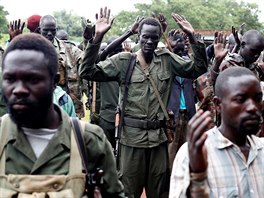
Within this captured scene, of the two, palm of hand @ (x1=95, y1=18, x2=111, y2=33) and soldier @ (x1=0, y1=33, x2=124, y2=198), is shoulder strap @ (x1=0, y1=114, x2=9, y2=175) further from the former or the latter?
palm of hand @ (x1=95, y1=18, x2=111, y2=33)

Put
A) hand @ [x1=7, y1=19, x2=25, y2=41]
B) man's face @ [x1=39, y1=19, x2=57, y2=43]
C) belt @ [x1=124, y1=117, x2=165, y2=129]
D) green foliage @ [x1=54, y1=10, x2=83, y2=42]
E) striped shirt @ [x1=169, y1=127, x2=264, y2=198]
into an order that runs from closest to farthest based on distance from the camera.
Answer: striped shirt @ [x1=169, y1=127, x2=264, y2=198], belt @ [x1=124, y1=117, x2=165, y2=129], hand @ [x1=7, y1=19, x2=25, y2=41], man's face @ [x1=39, y1=19, x2=57, y2=43], green foliage @ [x1=54, y1=10, x2=83, y2=42]

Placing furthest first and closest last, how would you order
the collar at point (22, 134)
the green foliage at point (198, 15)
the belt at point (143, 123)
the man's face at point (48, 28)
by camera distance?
1. the green foliage at point (198, 15)
2. the man's face at point (48, 28)
3. the belt at point (143, 123)
4. the collar at point (22, 134)

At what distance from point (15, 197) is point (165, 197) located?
3361mm

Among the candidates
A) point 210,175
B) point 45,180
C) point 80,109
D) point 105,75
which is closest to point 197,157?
point 210,175

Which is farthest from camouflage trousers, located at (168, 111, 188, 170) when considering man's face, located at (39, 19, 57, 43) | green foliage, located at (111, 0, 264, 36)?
green foliage, located at (111, 0, 264, 36)

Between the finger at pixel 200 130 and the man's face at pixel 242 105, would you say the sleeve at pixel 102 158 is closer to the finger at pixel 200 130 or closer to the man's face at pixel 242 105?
the finger at pixel 200 130

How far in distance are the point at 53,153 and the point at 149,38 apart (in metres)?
3.24

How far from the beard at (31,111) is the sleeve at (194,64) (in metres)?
3.30

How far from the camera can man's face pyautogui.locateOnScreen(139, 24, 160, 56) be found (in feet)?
18.9

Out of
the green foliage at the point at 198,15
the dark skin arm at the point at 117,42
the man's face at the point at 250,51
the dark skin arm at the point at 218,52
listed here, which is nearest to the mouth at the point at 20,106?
the dark skin arm at the point at 218,52

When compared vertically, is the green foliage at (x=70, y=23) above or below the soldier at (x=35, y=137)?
below

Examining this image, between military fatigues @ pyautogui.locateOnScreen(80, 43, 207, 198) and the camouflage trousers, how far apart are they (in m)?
1.19

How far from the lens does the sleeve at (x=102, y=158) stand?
2.79 metres

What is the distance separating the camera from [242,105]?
10.5 ft
